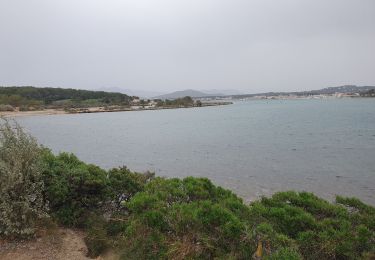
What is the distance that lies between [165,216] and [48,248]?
95.0 inches

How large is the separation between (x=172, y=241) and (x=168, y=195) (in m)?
1.21

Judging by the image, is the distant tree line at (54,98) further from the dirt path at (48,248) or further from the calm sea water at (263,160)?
the dirt path at (48,248)

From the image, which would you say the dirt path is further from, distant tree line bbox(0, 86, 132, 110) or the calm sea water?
distant tree line bbox(0, 86, 132, 110)

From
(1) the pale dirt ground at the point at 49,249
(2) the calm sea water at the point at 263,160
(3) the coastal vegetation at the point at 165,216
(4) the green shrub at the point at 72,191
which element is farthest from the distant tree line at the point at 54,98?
(1) the pale dirt ground at the point at 49,249

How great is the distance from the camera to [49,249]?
20.3 feet

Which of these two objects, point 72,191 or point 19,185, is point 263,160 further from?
point 19,185

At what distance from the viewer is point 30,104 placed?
108 metres

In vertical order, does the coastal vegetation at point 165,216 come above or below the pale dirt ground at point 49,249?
above

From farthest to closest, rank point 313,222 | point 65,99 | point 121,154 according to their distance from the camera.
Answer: point 65,99, point 121,154, point 313,222

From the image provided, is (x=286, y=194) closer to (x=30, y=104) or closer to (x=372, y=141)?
(x=372, y=141)

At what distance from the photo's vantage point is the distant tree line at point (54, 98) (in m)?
108

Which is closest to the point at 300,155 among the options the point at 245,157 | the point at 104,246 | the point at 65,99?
the point at 245,157

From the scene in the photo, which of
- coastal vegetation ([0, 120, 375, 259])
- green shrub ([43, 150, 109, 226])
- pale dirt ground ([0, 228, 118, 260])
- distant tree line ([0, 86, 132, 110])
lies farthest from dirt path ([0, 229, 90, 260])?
distant tree line ([0, 86, 132, 110])

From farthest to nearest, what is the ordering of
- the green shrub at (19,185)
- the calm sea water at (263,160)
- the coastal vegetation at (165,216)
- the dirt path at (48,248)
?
1. the calm sea water at (263,160)
2. the green shrub at (19,185)
3. the dirt path at (48,248)
4. the coastal vegetation at (165,216)
